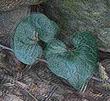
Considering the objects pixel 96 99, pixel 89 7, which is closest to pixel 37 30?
pixel 89 7

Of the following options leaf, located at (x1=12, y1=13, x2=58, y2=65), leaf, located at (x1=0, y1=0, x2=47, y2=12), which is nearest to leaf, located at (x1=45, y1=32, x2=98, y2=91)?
leaf, located at (x1=12, y1=13, x2=58, y2=65)

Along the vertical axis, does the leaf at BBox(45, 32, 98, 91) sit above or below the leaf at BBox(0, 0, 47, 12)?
below

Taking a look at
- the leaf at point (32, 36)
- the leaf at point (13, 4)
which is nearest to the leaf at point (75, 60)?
the leaf at point (32, 36)

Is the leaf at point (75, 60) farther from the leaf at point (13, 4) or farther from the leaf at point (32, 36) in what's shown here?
the leaf at point (13, 4)

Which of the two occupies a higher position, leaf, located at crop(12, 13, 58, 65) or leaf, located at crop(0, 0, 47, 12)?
leaf, located at crop(0, 0, 47, 12)

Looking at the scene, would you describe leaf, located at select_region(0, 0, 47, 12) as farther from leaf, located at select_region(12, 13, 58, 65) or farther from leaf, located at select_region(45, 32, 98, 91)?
leaf, located at select_region(45, 32, 98, 91)

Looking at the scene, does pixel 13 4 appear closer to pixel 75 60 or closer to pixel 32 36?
pixel 32 36

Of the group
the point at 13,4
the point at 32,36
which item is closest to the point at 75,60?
the point at 32,36
